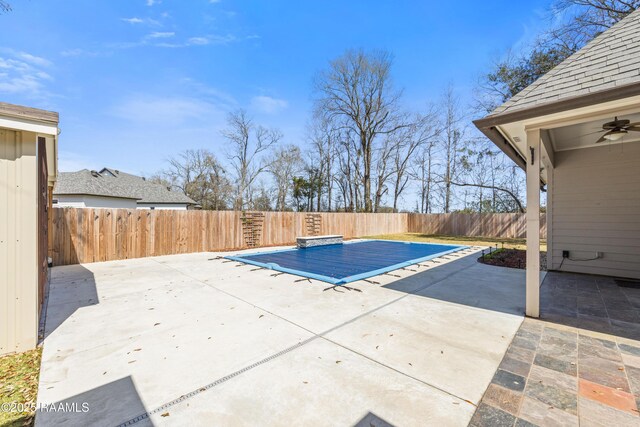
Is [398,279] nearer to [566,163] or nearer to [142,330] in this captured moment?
[142,330]

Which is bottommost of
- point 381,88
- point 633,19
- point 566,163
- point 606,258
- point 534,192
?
point 606,258

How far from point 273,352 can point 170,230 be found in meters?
7.91

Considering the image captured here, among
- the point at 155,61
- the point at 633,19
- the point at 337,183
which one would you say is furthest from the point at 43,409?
the point at 337,183

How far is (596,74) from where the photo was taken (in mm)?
2906

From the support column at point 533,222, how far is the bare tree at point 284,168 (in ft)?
74.7

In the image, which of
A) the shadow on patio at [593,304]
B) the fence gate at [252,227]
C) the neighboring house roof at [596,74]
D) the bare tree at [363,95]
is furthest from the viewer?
the bare tree at [363,95]

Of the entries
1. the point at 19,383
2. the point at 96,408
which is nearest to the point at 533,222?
the point at 96,408

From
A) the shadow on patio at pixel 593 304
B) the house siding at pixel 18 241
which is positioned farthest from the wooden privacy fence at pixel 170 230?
the shadow on patio at pixel 593 304

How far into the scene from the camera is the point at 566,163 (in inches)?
238

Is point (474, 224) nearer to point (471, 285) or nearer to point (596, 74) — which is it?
point (471, 285)

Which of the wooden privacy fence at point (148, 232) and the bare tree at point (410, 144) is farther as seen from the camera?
the bare tree at point (410, 144)

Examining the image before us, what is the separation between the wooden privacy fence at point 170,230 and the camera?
23.6ft

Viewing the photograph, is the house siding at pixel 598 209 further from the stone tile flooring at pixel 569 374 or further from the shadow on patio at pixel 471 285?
the stone tile flooring at pixel 569 374

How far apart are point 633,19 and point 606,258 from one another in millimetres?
4318
